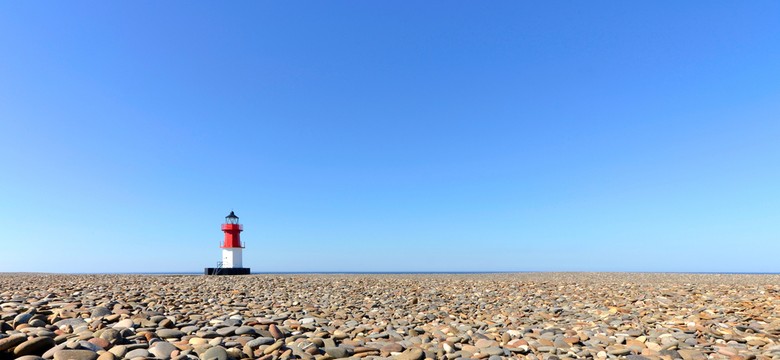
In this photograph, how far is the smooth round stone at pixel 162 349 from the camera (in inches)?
166

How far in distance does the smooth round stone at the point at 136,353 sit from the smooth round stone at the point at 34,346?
750mm

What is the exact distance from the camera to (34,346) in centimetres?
404

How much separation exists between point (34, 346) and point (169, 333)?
4.32 feet

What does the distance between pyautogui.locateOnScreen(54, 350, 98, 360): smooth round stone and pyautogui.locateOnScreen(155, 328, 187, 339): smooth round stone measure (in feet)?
3.44

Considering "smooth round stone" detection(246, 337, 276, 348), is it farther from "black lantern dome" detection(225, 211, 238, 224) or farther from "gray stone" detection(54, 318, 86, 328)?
"black lantern dome" detection(225, 211, 238, 224)

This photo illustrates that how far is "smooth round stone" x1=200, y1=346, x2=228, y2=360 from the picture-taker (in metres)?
4.21

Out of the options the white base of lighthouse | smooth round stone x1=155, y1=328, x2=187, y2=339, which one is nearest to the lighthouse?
the white base of lighthouse

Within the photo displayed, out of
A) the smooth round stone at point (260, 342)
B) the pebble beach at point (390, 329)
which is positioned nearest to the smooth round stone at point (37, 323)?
the pebble beach at point (390, 329)

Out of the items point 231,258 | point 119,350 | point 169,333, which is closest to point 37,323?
point 169,333

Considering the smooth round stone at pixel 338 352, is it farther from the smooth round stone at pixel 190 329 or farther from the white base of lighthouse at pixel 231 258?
the white base of lighthouse at pixel 231 258

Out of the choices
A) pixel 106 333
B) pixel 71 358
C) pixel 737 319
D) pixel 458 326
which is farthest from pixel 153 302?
pixel 737 319

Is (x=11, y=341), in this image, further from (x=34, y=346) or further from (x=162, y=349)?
(x=162, y=349)

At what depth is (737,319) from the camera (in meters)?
6.66

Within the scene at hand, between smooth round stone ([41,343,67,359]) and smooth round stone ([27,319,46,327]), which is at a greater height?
smooth round stone ([27,319,46,327])
